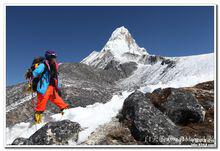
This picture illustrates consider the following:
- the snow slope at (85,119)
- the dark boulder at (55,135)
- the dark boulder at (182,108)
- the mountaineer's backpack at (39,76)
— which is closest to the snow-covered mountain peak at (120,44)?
the snow slope at (85,119)

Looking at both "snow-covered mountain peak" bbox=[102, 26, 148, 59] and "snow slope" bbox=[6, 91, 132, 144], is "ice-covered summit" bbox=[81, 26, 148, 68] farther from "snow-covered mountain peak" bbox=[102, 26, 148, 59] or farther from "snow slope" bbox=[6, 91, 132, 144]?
"snow slope" bbox=[6, 91, 132, 144]

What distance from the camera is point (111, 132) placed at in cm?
990

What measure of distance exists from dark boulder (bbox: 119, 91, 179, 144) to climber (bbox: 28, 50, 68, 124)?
2.74 meters

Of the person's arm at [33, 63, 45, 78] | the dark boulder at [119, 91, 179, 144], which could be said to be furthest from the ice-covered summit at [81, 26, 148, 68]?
the dark boulder at [119, 91, 179, 144]

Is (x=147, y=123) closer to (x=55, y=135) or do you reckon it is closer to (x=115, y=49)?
(x=55, y=135)

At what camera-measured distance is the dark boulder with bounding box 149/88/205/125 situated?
33.8 ft

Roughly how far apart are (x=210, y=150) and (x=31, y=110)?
44.8 ft

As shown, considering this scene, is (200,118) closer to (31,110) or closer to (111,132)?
(111,132)

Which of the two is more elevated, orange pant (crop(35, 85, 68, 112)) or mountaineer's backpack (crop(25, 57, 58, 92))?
mountaineer's backpack (crop(25, 57, 58, 92))

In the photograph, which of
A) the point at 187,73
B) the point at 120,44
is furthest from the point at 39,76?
the point at 120,44

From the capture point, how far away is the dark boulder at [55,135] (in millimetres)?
9367
